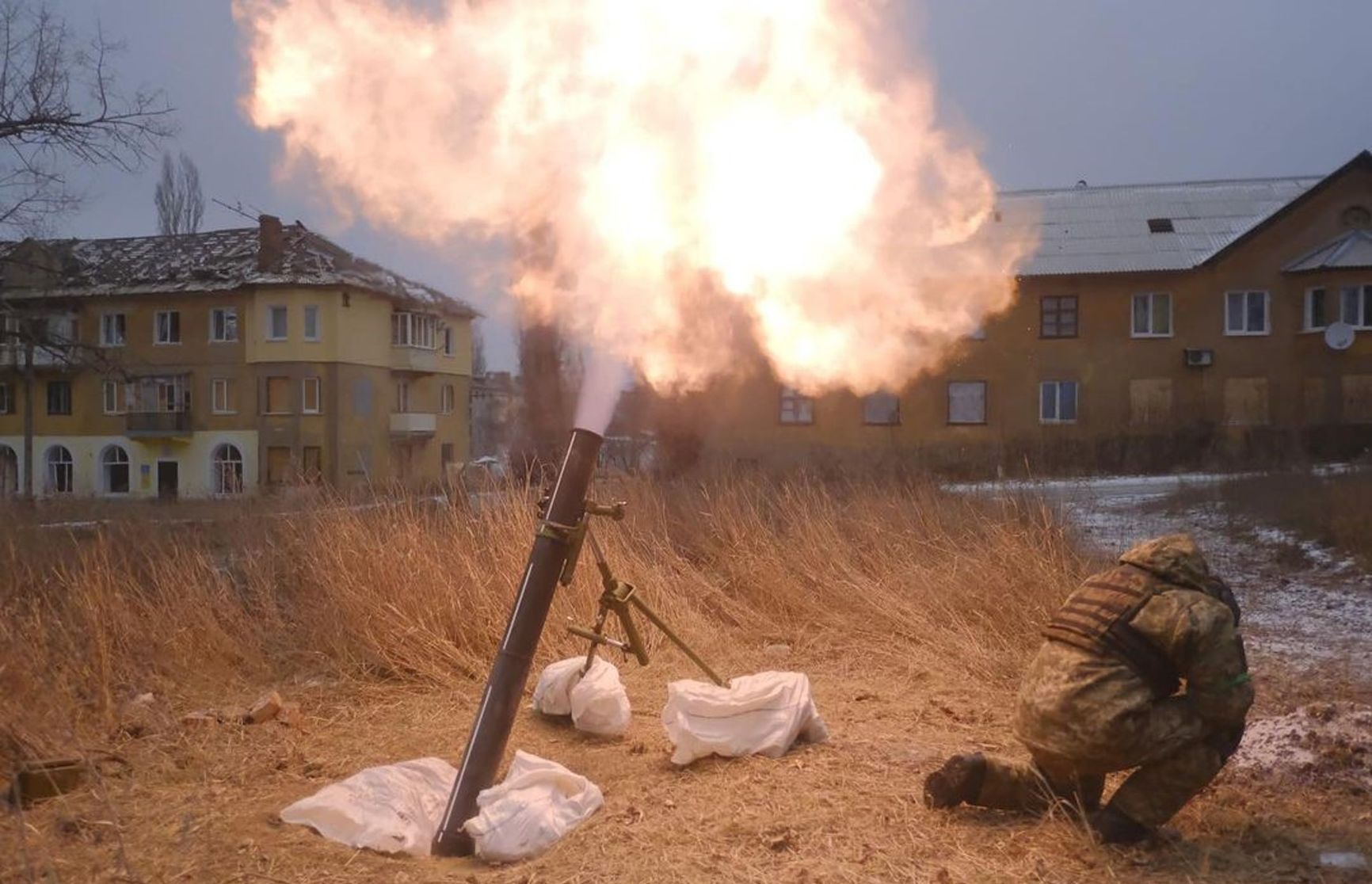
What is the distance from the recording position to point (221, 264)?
4144cm

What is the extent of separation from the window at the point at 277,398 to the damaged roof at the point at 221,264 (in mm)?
3450

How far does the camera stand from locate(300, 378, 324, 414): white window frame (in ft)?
130

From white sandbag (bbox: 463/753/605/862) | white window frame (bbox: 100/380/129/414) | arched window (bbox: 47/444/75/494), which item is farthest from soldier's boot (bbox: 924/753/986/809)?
arched window (bbox: 47/444/75/494)

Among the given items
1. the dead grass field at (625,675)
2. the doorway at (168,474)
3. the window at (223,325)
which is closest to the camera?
the dead grass field at (625,675)

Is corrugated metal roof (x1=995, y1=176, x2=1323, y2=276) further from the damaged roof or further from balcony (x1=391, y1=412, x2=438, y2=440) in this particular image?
balcony (x1=391, y1=412, x2=438, y2=440)

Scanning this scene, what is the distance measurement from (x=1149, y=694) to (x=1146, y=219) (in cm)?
3249

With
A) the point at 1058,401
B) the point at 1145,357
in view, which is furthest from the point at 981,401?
the point at 1145,357

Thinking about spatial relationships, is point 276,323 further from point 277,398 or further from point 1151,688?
point 1151,688

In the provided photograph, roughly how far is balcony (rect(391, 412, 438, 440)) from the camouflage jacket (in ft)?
131

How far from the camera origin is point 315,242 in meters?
36.1

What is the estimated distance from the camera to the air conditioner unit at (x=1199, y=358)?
30969mm

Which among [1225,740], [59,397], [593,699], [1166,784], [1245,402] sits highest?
[59,397]

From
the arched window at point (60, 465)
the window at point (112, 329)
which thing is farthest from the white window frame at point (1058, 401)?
the arched window at point (60, 465)

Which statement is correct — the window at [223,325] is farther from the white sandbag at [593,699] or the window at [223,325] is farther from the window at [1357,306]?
the white sandbag at [593,699]
